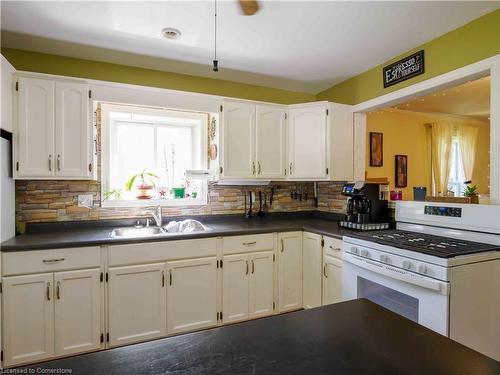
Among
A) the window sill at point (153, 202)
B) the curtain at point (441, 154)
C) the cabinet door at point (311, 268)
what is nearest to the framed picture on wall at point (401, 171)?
the curtain at point (441, 154)

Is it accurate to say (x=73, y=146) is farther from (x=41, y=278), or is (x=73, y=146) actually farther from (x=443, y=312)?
(x=443, y=312)

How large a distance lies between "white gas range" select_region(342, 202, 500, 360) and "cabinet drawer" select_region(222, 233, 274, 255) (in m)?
0.72

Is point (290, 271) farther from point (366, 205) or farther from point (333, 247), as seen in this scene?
point (366, 205)

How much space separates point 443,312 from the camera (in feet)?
5.05

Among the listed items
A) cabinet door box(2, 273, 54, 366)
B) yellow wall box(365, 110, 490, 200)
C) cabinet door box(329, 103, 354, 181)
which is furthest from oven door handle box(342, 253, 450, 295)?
yellow wall box(365, 110, 490, 200)

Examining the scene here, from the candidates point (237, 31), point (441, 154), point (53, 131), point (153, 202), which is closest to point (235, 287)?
point (153, 202)

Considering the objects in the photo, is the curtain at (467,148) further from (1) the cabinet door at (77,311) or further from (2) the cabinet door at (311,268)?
(1) the cabinet door at (77,311)

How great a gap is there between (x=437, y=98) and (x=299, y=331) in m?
4.32

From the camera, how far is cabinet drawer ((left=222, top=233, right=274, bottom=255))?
2496mm

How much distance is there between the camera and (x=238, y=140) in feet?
9.50

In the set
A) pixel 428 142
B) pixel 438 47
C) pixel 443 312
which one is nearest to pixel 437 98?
pixel 428 142

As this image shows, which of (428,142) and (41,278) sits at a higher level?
(428,142)

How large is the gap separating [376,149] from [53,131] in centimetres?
406

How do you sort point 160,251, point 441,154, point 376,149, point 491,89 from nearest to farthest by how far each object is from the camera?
point 491,89
point 160,251
point 376,149
point 441,154
